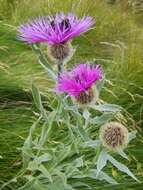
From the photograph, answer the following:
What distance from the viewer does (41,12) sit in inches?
191

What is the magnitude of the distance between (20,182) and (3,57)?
1340 mm

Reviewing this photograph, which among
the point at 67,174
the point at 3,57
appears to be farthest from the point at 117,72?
the point at 67,174

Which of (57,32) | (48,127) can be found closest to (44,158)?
(48,127)

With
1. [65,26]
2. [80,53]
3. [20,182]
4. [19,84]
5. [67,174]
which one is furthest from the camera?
[80,53]

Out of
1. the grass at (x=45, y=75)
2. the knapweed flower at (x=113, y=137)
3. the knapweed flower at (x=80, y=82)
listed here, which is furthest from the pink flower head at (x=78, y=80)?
the grass at (x=45, y=75)

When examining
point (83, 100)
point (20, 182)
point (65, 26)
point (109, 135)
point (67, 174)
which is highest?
point (65, 26)

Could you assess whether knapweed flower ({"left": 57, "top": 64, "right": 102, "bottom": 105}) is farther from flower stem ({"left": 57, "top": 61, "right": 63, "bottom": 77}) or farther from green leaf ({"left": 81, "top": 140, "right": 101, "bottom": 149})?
green leaf ({"left": 81, "top": 140, "right": 101, "bottom": 149})

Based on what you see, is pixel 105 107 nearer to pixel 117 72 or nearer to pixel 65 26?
pixel 65 26

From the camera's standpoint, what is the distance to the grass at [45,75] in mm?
3125

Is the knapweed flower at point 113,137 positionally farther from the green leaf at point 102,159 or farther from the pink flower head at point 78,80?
the pink flower head at point 78,80

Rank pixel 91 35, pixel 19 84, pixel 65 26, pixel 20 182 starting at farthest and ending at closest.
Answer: pixel 91 35
pixel 19 84
pixel 20 182
pixel 65 26

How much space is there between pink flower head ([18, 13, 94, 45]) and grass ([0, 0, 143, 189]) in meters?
1.15

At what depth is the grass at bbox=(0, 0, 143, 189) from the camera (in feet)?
10.3

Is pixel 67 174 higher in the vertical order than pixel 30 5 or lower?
lower
